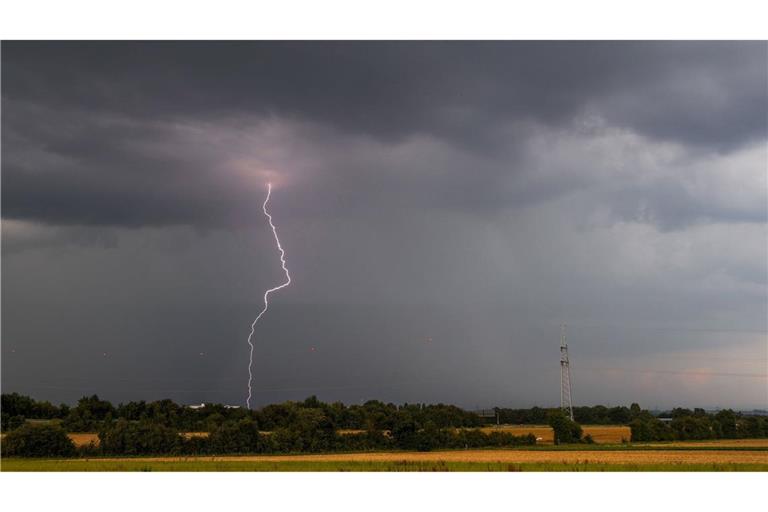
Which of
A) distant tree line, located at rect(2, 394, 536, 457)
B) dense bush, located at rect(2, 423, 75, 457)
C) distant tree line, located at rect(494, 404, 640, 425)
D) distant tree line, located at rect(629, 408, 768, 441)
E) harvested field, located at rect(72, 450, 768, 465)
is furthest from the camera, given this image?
distant tree line, located at rect(494, 404, 640, 425)

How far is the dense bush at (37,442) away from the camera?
61750 millimetres

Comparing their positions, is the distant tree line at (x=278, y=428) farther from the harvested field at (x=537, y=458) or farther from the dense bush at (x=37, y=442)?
the harvested field at (x=537, y=458)

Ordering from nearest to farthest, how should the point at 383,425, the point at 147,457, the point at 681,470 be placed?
the point at 681,470, the point at 147,457, the point at 383,425

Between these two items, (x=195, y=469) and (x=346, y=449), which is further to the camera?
(x=346, y=449)

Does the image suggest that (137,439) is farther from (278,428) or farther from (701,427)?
(701,427)

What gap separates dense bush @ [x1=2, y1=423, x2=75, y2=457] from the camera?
6175cm

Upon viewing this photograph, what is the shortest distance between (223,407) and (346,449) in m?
19.2

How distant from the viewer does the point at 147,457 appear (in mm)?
64312

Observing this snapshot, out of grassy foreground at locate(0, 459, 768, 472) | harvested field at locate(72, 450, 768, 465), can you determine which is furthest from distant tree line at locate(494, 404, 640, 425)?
grassy foreground at locate(0, 459, 768, 472)

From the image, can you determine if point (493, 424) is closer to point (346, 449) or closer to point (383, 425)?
point (383, 425)

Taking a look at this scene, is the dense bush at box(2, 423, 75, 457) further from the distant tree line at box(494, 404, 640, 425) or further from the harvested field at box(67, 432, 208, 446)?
the distant tree line at box(494, 404, 640, 425)

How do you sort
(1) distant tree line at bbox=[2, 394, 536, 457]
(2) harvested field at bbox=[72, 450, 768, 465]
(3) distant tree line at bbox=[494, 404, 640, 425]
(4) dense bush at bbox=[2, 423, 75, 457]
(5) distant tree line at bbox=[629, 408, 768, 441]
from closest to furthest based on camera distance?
(2) harvested field at bbox=[72, 450, 768, 465], (4) dense bush at bbox=[2, 423, 75, 457], (1) distant tree line at bbox=[2, 394, 536, 457], (5) distant tree line at bbox=[629, 408, 768, 441], (3) distant tree line at bbox=[494, 404, 640, 425]

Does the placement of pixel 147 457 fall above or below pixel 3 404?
below

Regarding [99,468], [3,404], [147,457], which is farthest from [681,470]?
[3,404]
